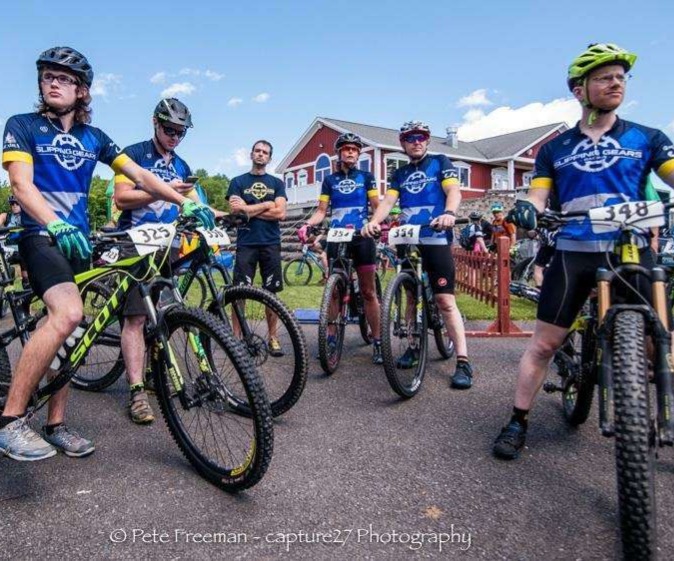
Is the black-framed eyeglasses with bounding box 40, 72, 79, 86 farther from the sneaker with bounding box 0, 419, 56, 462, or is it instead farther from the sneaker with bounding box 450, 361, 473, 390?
the sneaker with bounding box 450, 361, 473, 390

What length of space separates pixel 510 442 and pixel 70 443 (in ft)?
8.49

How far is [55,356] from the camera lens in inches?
106

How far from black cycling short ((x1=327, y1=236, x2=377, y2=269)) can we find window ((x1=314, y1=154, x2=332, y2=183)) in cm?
2881

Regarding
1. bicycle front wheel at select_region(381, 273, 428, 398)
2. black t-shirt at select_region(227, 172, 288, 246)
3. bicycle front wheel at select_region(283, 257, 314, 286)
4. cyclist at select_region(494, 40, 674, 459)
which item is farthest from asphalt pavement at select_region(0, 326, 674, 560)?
bicycle front wheel at select_region(283, 257, 314, 286)

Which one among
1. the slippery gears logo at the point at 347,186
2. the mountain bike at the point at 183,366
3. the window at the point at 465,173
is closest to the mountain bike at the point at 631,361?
the mountain bike at the point at 183,366

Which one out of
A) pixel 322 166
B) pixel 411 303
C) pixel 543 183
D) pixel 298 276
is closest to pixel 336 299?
pixel 411 303

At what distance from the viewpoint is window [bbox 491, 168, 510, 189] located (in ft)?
116

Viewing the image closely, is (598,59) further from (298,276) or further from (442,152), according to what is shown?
(442,152)

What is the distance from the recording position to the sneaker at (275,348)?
3.44 meters

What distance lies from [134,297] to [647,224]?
3.06 metres

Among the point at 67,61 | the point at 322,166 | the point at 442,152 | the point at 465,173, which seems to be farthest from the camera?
the point at 465,173

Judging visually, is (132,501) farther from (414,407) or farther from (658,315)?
(658,315)

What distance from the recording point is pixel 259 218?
201 inches

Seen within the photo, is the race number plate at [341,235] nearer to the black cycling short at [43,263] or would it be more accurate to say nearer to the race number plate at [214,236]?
the race number plate at [214,236]
